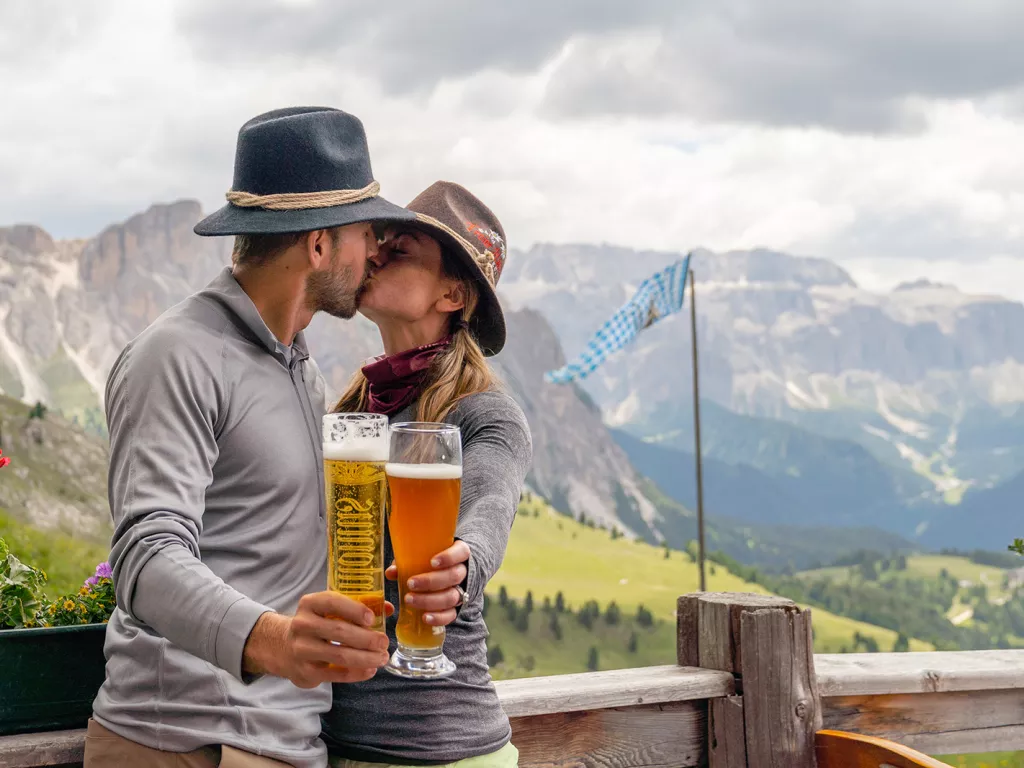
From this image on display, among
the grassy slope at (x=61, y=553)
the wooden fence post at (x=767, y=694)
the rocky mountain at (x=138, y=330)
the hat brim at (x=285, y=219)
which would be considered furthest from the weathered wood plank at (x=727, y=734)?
the rocky mountain at (x=138, y=330)

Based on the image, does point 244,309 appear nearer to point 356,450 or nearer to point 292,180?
point 292,180

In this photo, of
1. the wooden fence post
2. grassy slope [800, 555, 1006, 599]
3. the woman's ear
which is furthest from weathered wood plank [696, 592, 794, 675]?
grassy slope [800, 555, 1006, 599]

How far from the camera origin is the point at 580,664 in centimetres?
9200

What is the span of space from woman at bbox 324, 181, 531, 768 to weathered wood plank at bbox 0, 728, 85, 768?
0.57 m

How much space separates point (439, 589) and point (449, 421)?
2.49 feet

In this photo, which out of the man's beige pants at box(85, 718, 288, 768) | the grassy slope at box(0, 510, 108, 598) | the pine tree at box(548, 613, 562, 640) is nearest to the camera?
the man's beige pants at box(85, 718, 288, 768)

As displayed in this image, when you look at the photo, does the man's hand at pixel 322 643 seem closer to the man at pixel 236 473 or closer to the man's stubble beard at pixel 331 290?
the man at pixel 236 473

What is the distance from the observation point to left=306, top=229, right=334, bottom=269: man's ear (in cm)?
231

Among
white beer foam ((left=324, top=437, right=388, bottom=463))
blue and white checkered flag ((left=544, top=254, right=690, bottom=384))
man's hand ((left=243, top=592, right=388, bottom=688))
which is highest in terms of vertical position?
blue and white checkered flag ((left=544, top=254, right=690, bottom=384))

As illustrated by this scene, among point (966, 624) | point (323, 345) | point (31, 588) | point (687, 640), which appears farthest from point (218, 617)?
point (323, 345)

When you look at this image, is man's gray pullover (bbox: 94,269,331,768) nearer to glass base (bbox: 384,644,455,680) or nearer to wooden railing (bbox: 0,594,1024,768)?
glass base (bbox: 384,644,455,680)

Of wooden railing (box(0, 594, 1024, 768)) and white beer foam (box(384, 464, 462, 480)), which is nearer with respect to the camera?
white beer foam (box(384, 464, 462, 480))

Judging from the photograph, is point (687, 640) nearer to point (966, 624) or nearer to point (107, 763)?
point (107, 763)

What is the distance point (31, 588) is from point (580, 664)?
303ft
